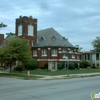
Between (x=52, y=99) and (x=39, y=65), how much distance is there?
132 feet

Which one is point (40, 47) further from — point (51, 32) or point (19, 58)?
point (19, 58)

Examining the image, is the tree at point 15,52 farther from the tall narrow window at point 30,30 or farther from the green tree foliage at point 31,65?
the tall narrow window at point 30,30

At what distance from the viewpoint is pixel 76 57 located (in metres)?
54.5

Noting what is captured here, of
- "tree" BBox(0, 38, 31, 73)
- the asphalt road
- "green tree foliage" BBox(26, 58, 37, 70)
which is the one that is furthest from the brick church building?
the asphalt road

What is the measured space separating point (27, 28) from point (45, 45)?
237 inches

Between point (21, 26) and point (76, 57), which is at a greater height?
point (21, 26)

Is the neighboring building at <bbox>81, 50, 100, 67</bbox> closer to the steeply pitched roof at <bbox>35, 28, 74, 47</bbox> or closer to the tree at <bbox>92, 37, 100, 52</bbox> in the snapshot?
the steeply pitched roof at <bbox>35, 28, 74, 47</bbox>

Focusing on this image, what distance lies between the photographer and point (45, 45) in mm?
50562

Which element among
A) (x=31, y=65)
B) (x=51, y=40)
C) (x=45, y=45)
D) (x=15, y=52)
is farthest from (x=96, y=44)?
(x=15, y=52)

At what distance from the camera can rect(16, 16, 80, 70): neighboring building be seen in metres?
50.3

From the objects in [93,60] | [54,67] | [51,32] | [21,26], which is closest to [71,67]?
[54,67]

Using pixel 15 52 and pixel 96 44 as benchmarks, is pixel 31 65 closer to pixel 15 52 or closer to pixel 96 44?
pixel 15 52

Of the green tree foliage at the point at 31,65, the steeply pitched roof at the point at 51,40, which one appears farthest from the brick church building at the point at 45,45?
the green tree foliage at the point at 31,65

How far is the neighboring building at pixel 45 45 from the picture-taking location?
5034 cm
